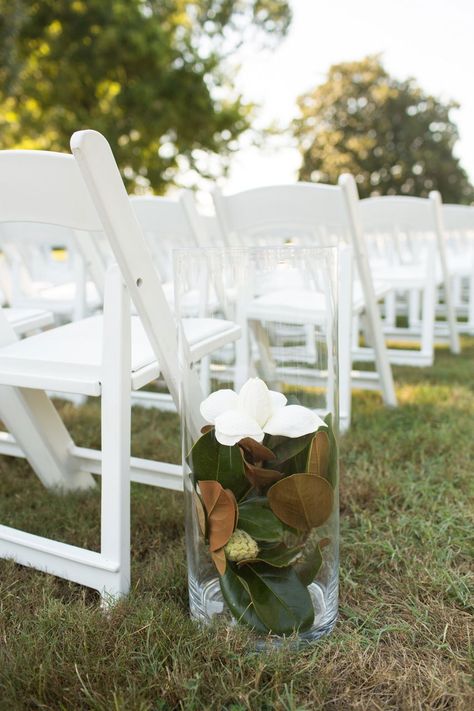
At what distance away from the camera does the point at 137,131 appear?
11.8 metres

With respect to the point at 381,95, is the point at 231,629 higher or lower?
lower

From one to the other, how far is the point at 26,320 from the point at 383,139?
68.4 feet

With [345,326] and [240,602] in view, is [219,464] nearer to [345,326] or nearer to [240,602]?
[240,602]

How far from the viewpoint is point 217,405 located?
108 centimetres

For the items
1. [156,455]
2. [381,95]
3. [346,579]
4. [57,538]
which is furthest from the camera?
[381,95]

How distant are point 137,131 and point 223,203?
10195 millimetres

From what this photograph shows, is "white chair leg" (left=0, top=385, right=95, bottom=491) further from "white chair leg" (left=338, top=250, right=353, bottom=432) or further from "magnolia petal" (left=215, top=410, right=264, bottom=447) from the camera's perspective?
"white chair leg" (left=338, top=250, right=353, bottom=432)

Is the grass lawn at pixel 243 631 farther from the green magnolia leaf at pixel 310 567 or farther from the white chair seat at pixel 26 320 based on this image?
the white chair seat at pixel 26 320

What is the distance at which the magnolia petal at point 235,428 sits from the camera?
101 centimetres

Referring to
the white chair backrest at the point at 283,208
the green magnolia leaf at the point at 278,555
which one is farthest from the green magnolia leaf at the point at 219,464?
the white chair backrest at the point at 283,208

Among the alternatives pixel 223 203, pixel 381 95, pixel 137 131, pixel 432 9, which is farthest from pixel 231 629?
pixel 381 95

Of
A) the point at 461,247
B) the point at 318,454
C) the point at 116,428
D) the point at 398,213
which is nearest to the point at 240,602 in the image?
the point at 318,454

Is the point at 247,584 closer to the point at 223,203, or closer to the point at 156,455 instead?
the point at 156,455

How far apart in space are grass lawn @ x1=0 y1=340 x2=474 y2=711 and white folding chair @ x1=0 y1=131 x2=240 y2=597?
0.08 m
